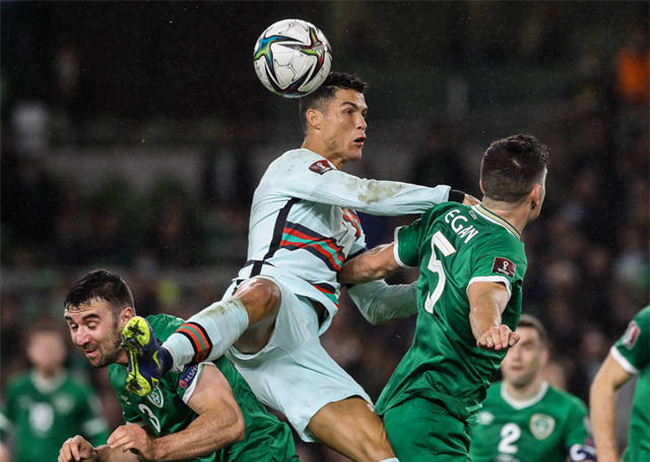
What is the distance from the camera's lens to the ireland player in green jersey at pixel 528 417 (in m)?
5.85

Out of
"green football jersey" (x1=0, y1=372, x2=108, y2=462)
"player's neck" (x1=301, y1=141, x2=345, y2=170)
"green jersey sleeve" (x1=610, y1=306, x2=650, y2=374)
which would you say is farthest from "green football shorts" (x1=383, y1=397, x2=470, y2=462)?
"green football jersey" (x1=0, y1=372, x2=108, y2=462)

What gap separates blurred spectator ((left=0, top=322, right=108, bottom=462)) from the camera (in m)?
7.64

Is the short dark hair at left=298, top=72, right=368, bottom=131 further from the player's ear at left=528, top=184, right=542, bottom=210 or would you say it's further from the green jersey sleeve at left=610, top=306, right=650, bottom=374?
the green jersey sleeve at left=610, top=306, right=650, bottom=374

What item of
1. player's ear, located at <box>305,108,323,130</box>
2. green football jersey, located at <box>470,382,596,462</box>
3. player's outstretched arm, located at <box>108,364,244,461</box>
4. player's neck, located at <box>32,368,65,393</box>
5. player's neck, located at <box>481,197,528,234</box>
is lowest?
player's neck, located at <box>32,368,65,393</box>

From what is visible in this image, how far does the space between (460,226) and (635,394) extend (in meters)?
1.38

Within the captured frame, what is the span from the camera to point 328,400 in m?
4.24

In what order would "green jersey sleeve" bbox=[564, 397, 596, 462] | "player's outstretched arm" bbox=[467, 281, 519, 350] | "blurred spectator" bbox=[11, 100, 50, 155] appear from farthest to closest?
"blurred spectator" bbox=[11, 100, 50, 155]
"green jersey sleeve" bbox=[564, 397, 596, 462]
"player's outstretched arm" bbox=[467, 281, 519, 350]

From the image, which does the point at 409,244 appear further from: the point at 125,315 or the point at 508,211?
the point at 125,315

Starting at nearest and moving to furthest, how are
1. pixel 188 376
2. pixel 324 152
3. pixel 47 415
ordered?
1. pixel 188 376
2. pixel 324 152
3. pixel 47 415

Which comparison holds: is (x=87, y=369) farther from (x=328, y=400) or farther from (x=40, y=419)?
(x=328, y=400)

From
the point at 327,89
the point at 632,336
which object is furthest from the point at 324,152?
the point at 632,336

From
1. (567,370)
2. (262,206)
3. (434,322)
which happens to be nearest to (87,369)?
(567,370)

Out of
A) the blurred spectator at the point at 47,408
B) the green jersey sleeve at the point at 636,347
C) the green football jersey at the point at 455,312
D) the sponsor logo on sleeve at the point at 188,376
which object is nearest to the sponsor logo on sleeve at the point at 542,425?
the green jersey sleeve at the point at 636,347

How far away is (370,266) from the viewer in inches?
177
